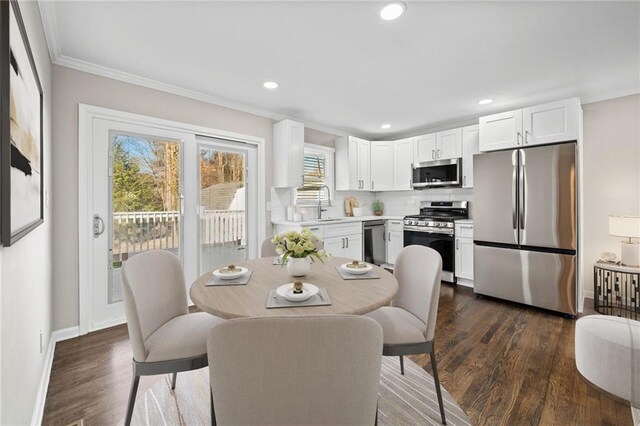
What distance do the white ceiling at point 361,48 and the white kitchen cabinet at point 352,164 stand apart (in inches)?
53.7

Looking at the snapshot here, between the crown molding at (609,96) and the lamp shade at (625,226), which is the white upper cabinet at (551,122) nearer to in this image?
the crown molding at (609,96)

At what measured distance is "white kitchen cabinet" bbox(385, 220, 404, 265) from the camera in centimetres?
479

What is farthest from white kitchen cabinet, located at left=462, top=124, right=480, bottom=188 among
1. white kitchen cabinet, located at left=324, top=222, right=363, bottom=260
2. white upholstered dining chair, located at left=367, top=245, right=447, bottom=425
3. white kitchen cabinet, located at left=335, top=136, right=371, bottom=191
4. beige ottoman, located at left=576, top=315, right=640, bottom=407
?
white upholstered dining chair, located at left=367, top=245, right=447, bottom=425

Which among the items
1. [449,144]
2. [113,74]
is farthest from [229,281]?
[449,144]

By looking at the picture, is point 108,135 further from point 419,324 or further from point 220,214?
point 419,324

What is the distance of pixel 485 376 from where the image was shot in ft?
6.66

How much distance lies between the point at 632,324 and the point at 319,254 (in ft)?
6.21

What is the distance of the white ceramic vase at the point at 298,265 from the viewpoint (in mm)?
1763

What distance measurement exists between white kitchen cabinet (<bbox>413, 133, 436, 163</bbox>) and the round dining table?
328cm

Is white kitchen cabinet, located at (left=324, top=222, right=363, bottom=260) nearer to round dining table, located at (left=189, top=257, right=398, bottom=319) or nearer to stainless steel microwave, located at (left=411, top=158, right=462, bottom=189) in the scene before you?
stainless steel microwave, located at (left=411, top=158, right=462, bottom=189)

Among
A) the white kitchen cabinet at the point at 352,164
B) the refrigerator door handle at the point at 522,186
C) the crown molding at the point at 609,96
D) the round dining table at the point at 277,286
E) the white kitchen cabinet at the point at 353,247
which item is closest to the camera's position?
the round dining table at the point at 277,286

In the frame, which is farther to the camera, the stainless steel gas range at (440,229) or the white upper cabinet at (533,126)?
the stainless steel gas range at (440,229)

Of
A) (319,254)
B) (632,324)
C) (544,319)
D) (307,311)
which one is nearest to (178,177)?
(319,254)

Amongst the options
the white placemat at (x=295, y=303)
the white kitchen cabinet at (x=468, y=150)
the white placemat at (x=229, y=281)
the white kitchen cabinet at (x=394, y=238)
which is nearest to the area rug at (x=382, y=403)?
the white placemat at (x=229, y=281)
